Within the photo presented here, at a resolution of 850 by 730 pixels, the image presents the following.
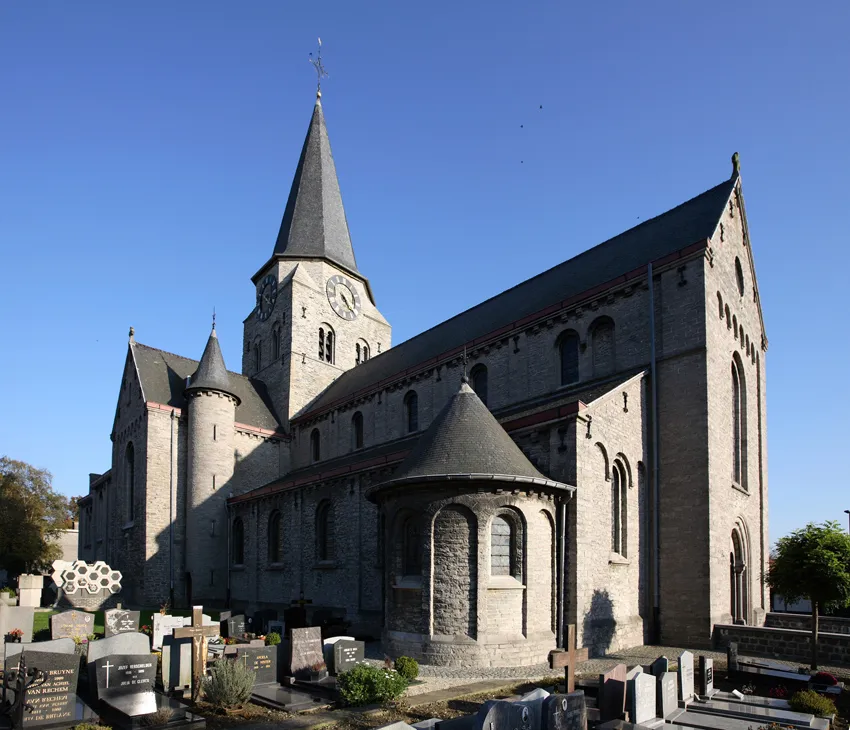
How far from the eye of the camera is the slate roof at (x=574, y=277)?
75.0 ft

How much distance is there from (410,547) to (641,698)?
8208 millimetres

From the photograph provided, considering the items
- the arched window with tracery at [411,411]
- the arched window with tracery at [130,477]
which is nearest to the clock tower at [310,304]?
the arched window with tracery at [130,477]

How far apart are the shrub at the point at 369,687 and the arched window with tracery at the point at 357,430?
21.0m

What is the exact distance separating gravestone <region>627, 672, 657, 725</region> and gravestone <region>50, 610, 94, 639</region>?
13.6m

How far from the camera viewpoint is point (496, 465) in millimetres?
16547

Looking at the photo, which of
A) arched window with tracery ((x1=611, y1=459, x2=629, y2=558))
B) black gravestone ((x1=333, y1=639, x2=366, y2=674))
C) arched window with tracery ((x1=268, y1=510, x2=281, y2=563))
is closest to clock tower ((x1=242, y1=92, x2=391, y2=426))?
arched window with tracery ((x1=268, y1=510, x2=281, y2=563))

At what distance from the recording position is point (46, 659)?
10.8m

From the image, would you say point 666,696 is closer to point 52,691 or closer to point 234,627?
point 52,691

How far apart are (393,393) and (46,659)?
67.9ft

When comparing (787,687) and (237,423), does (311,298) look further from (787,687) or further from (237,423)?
(787,687)

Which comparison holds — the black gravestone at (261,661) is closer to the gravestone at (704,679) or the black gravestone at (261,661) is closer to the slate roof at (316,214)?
the gravestone at (704,679)

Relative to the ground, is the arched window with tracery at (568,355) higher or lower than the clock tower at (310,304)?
lower

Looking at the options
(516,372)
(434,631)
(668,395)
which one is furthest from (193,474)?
(668,395)

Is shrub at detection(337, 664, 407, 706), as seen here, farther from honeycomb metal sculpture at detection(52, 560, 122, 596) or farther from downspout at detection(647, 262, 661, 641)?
honeycomb metal sculpture at detection(52, 560, 122, 596)
